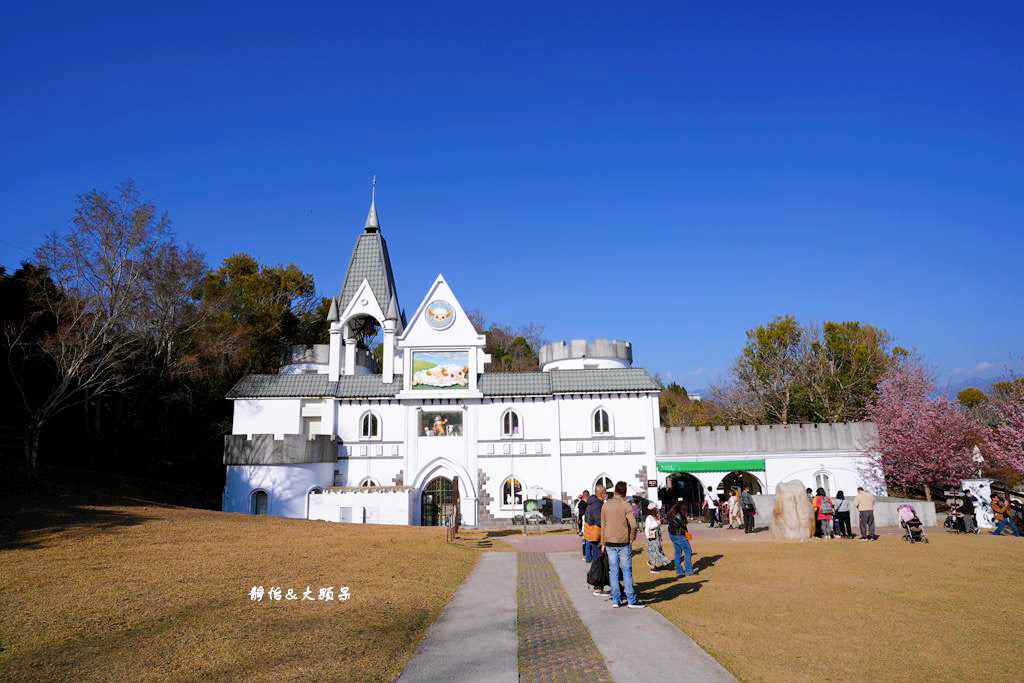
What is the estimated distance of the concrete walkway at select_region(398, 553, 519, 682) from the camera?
7754mm

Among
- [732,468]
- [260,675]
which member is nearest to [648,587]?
[260,675]

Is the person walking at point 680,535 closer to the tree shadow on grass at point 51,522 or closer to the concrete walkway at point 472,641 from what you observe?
the concrete walkway at point 472,641

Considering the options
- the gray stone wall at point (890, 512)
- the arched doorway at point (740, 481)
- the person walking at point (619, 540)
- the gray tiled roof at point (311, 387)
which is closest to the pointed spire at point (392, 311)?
the gray tiled roof at point (311, 387)

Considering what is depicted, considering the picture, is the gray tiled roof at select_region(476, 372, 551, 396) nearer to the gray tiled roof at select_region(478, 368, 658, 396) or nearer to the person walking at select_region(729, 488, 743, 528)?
the gray tiled roof at select_region(478, 368, 658, 396)

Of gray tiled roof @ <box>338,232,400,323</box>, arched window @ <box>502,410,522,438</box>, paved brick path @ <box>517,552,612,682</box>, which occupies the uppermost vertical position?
gray tiled roof @ <box>338,232,400,323</box>

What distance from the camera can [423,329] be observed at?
3794 centimetres

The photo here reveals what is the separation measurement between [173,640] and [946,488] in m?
40.3

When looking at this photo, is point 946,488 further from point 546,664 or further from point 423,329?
point 546,664

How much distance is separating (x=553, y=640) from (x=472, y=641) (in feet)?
3.83

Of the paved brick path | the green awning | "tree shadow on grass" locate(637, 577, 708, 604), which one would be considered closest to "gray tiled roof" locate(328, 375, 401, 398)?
the green awning

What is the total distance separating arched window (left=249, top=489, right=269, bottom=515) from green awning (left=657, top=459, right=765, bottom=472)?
21316mm

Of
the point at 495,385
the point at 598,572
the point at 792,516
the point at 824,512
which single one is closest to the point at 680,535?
the point at 598,572

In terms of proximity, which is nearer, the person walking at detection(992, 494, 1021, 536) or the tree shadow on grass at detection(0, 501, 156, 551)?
the tree shadow on grass at detection(0, 501, 156, 551)

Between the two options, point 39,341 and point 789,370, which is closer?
point 39,341
